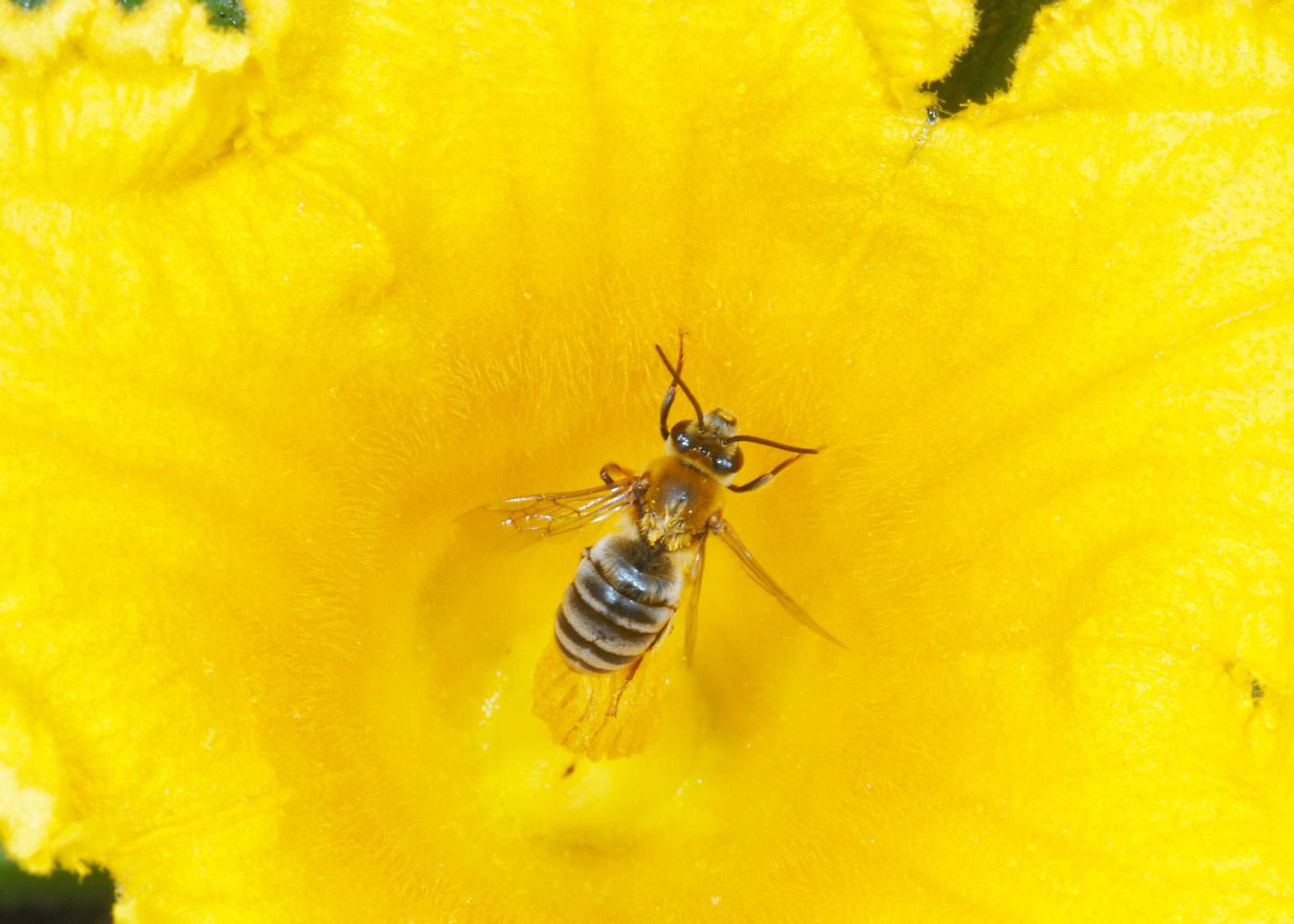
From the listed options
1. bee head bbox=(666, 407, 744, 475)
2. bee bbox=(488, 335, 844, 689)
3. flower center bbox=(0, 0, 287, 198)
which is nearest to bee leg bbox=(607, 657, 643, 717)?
bee bbox=(488, 335, 844, 689)

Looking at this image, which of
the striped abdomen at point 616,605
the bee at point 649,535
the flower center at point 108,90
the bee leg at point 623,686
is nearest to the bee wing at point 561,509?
the bee at point 649,535

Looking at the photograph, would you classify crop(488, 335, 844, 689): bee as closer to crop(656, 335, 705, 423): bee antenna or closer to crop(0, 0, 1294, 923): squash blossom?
crop(656, 335, 705, 423): bee antenna

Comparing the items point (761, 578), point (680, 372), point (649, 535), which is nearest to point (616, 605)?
point (649, 535)

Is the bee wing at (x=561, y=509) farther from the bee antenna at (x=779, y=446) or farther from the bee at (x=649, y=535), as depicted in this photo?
the bee antenna at (x=779, y=446)

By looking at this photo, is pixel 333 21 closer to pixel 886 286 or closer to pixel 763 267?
pixel 763 267

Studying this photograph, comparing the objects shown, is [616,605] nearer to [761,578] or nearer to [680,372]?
[761,578]

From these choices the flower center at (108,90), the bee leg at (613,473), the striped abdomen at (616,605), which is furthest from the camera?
the bee leg at (613,473)
